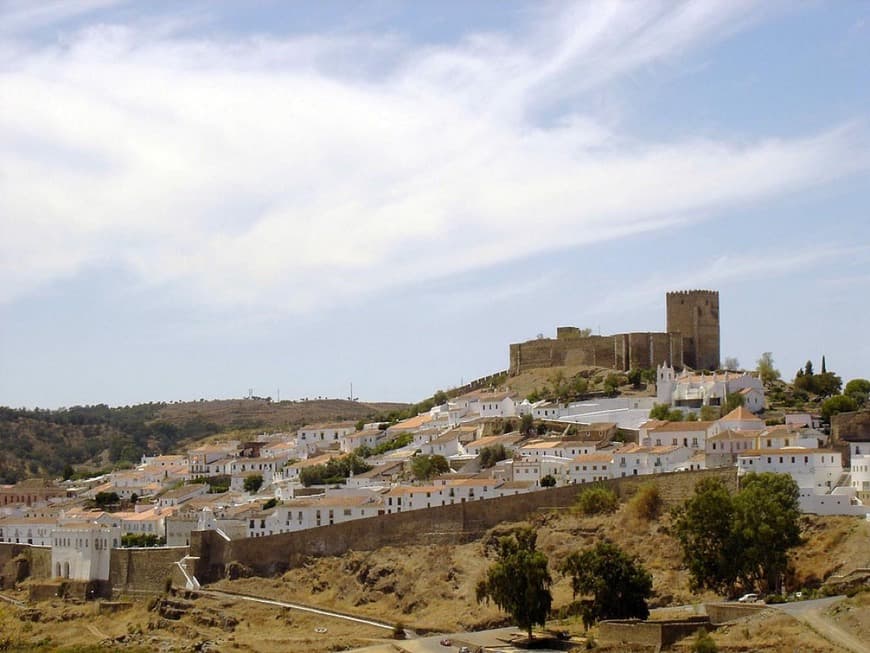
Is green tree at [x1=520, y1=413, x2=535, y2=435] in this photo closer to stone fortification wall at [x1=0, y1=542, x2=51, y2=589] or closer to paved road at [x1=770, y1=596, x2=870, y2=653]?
stone fortification wall at [x1=0, y1=542, x2=51, y2=589]

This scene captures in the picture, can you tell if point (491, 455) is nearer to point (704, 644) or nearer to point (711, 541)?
point (711, 541)

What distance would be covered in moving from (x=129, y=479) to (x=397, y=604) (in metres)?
28.5

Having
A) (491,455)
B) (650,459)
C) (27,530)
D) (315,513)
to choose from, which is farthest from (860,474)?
(27,530)

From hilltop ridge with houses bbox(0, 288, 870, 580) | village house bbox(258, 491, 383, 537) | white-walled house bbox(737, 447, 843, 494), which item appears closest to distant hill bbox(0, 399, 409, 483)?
hilltop ridge with houses bbox(0, 288, 870, 580)

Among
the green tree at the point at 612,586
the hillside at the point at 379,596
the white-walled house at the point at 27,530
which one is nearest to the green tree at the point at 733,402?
the hillside at the point at 379,596

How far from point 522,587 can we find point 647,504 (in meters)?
7.98

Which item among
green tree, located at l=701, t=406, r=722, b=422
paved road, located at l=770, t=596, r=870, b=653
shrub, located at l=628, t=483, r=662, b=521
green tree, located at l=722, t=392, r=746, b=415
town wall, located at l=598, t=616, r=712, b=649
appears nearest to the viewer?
paved road, located at l=770, t=596, r=870, b=653

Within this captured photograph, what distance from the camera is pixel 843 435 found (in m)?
46.6

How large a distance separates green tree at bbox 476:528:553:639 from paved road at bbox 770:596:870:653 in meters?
6.27

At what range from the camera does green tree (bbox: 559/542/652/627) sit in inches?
1404

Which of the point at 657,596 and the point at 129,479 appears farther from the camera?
the point at 129,479

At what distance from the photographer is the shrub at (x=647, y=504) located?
A: 43.8 m

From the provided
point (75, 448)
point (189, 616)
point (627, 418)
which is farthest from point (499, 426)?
point (75, 448)

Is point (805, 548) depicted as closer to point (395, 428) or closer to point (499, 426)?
point (499, 426)
